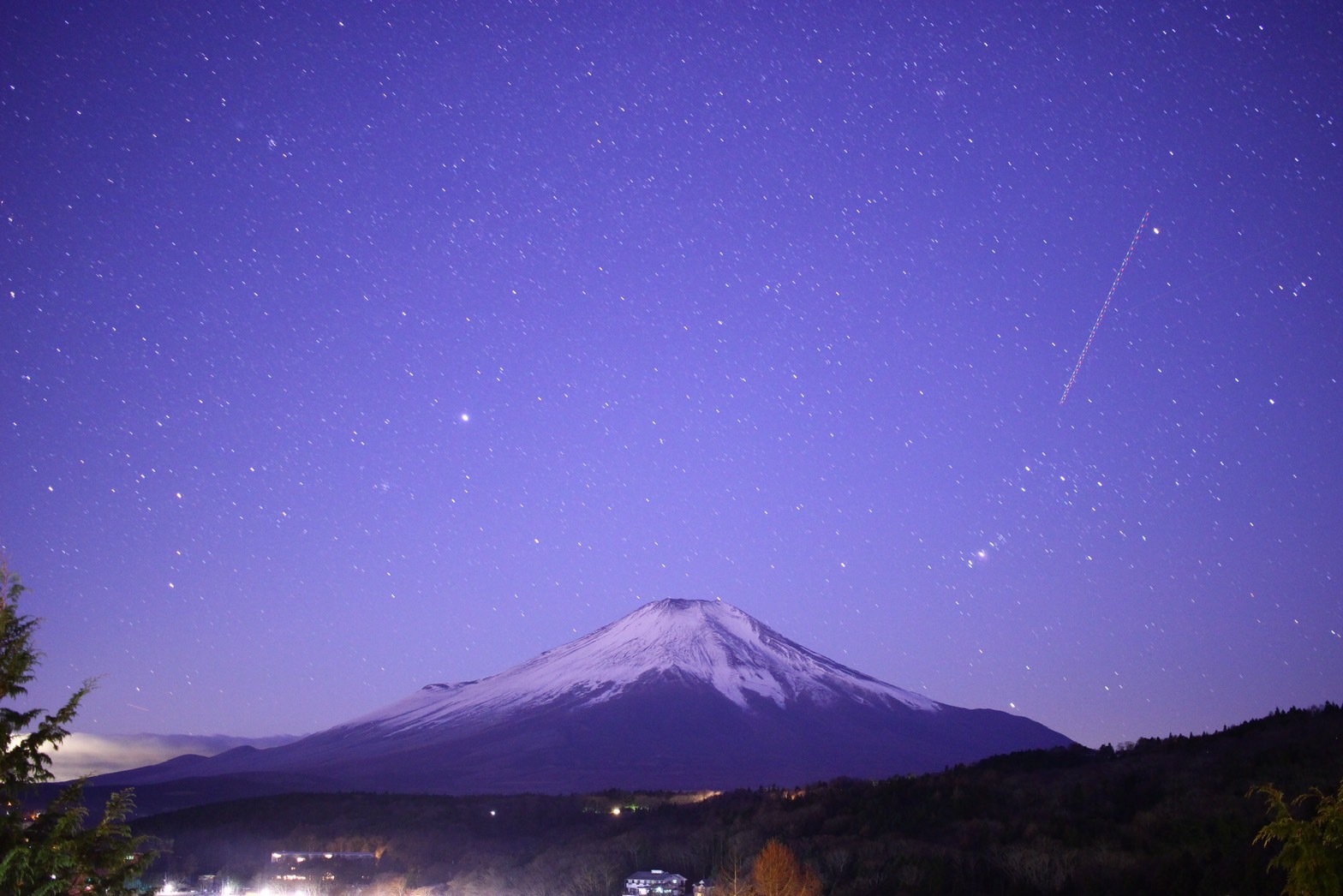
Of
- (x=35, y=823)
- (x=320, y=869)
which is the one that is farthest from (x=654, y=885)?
(x=35, y=823)

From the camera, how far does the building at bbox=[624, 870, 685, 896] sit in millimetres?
36406

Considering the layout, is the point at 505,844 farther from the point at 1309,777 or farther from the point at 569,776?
the point at 569,776

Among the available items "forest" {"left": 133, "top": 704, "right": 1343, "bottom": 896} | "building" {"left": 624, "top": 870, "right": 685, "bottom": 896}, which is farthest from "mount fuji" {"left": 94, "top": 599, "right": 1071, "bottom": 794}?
"building" {"left": 624, "top": 870, "right": 685, "bottom": 896}

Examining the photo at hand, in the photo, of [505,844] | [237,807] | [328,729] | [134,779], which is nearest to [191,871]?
[505,844]

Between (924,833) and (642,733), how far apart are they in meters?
111

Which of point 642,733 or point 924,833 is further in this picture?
point 642,733

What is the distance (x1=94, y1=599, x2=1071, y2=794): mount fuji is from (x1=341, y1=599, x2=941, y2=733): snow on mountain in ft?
1.50

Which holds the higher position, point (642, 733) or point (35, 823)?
point (35, 823)

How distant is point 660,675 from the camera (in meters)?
174

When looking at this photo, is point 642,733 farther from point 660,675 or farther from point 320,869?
point 320,869

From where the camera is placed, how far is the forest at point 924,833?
93.7ft

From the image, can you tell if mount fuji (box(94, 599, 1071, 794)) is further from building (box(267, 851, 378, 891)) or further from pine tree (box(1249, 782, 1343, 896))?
pine tree (box(1249, 782, 1343, 896))

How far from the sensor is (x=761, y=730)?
148 metres

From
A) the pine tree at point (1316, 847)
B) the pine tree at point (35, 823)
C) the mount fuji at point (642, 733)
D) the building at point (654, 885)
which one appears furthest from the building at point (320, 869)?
the mount fuji at point (642, 733)
